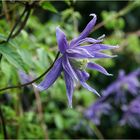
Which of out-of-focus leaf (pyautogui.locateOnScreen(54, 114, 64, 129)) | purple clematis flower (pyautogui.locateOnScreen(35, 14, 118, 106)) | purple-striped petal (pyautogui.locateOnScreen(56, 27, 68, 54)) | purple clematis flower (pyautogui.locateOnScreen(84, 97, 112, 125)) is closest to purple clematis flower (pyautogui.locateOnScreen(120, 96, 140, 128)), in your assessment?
purple clematis flower (pyautogui.locateOnScreen(84, 97, 112, 125))

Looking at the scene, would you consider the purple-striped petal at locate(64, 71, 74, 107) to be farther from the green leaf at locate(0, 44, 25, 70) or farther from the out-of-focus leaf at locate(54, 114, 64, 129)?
the out-of-focus leaf at locate(54, 114, 64, 129)

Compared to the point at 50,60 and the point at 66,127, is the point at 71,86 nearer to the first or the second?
the point at 50,60

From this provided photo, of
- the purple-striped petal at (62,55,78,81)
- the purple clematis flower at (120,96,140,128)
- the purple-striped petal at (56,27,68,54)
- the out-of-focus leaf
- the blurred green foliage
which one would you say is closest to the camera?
the purple-striped petal at (56,27,68,54)

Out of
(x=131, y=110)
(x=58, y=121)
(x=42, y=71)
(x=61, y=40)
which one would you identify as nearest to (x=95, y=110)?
(x=131, y=110)

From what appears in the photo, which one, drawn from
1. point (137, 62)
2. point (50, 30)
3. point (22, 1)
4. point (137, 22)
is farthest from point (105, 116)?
point (22, 1)

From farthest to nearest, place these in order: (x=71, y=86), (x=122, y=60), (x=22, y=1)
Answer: (x=122, y=60) < (x=22, y=1) < (x=71, y=86)
